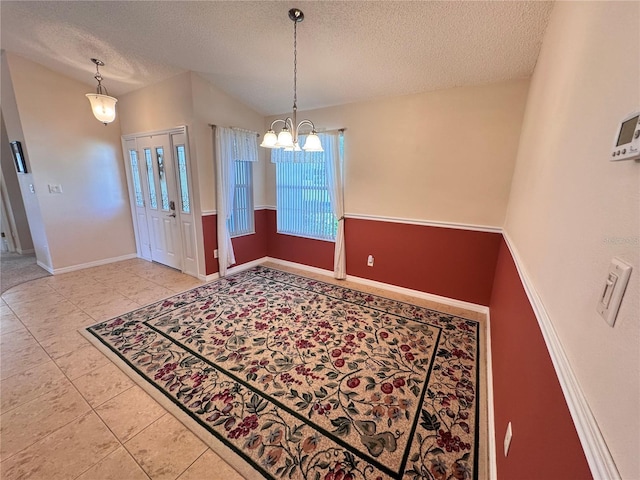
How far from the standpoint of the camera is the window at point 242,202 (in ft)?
13.1

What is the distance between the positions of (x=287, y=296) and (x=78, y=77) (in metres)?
4.19

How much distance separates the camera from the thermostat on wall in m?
0.53

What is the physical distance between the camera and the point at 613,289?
0.55 metres

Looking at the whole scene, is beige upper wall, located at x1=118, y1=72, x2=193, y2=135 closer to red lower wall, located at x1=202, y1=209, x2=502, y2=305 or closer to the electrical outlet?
red lower wall, located at x1=202, y1=209, x2=502, y2=305

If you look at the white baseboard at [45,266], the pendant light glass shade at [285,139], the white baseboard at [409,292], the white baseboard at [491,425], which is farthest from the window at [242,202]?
the white baseboard at [491,425]

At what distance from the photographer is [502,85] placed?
2.53m

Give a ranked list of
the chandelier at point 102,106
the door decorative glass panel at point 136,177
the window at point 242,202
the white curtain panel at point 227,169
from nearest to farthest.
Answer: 1. the chandelier at point 102,106
2. the white curtain panel at point 227,169
3. the window at point 242,202
4. the door decorative glass panel at point 136,177

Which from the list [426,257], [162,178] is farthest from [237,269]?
[426,257]

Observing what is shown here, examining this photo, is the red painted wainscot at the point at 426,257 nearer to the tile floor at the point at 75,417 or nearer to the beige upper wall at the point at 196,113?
the beige upper wall at the point at 196,113

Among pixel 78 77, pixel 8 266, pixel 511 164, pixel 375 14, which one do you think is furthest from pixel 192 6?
pixel 8 266

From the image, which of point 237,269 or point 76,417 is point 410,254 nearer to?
point 237,269

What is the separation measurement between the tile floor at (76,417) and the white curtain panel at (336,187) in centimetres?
169

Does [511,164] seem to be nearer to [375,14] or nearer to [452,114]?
[452,114]

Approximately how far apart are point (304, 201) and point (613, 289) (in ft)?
11.9
